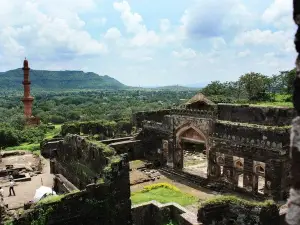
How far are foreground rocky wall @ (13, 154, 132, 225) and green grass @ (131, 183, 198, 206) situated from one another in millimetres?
5149

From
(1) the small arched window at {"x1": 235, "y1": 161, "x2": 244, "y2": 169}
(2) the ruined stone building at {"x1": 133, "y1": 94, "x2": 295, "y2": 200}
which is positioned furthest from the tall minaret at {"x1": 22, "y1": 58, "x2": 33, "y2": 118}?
(1) the small arched window at {"x1": 235, "y1": 161, "x2": 244, "y2": 169}

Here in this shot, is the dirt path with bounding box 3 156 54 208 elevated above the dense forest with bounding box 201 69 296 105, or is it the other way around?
the dense forest with bounding box 201 69 296 105

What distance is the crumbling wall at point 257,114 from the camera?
26.2 metres

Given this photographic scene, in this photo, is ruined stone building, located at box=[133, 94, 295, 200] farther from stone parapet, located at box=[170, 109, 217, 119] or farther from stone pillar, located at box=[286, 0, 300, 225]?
stone pillar, located at box=[286, 0, 300, 225]

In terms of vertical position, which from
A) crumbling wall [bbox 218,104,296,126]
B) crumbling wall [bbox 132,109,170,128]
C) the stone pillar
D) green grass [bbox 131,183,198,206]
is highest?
the stone pillar

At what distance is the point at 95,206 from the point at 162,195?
27.7ft

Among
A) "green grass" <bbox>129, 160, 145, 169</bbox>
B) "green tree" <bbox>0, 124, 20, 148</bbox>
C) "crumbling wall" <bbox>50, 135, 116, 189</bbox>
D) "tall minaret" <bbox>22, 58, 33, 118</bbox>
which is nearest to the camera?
"crumbling wall" <bbox>50, 135, 116, 189</bbox>

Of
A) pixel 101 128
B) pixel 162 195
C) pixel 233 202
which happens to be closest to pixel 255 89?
pixel 101 128

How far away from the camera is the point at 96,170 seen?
698 inches

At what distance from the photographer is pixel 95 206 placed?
46.0 feet

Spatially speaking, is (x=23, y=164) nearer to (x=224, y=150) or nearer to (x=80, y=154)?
(x=80, y=154)

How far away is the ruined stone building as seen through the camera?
20172 millimetres

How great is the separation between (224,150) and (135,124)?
17141 mm

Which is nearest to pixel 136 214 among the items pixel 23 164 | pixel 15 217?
pixel 15 217
